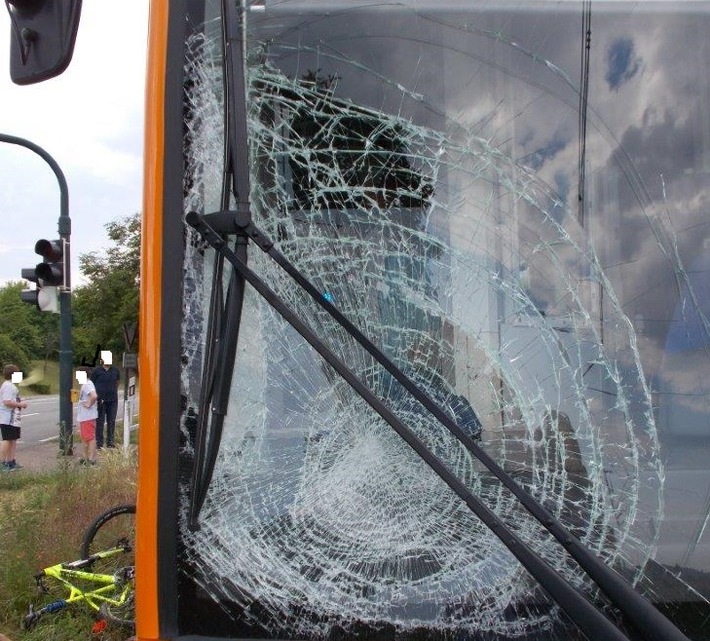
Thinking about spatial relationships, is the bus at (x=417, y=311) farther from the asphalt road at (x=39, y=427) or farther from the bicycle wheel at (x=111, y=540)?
the asphalt road at (x=39, y=427)

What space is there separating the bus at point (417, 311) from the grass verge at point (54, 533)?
300 centimetres

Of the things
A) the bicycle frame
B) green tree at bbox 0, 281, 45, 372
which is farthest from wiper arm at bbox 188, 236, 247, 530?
green tree at bbox 0, 281, 45, 372

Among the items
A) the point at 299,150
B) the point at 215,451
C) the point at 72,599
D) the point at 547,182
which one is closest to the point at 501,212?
the point at 547,182

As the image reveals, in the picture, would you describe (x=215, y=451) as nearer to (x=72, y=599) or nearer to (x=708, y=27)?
(x=708, y=27)

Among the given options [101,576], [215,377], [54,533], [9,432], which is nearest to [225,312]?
[215,377]

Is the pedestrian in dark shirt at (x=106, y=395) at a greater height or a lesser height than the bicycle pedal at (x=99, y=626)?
greater

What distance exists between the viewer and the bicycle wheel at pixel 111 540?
506 centimetres

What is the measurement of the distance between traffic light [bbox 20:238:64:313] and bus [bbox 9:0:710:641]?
9.25 metres

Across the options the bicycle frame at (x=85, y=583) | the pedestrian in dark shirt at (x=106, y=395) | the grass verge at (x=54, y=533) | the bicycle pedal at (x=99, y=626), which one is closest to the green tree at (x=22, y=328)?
the pedestrian in dark shirt at (x=106, y=395)

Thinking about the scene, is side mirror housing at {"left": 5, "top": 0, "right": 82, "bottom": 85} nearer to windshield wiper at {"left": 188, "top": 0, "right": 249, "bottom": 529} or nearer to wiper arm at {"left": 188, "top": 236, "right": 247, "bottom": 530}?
windshield wiper at {"left": 188, "top": 0, "right": 249, "bottom": 529}

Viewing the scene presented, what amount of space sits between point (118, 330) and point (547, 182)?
2207 cm

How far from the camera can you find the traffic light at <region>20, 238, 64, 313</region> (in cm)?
1019

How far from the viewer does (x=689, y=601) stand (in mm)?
1553

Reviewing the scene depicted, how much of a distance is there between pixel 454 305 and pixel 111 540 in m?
4.63
